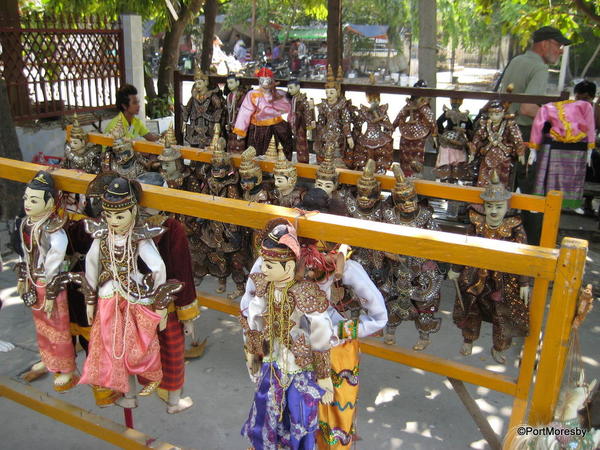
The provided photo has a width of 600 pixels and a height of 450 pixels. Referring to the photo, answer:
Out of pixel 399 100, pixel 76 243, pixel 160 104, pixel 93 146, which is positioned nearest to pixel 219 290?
pixel 93 146

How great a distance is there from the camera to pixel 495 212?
3.04 m

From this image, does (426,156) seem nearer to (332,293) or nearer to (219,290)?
(219,290)

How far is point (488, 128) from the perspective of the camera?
4379 mm

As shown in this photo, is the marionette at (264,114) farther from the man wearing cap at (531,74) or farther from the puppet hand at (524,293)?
the puppet hand at (524,293)

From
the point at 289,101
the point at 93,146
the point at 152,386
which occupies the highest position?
the point at 289,101

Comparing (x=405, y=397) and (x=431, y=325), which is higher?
(x=431, y=325)

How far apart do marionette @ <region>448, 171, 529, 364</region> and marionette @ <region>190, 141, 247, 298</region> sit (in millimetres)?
1464

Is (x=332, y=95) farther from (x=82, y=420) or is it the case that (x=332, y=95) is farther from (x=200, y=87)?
(x=82, y=420)

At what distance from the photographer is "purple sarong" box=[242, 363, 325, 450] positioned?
7.39ft

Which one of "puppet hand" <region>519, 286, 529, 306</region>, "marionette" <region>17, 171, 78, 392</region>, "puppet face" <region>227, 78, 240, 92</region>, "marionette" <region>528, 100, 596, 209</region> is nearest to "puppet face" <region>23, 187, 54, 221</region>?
"marionette" <region>17, 171, 78, 392</region>

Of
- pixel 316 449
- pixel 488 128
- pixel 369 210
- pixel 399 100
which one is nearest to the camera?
pixel 316 449

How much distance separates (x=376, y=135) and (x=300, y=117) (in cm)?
74

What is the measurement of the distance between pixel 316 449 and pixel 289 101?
341cm

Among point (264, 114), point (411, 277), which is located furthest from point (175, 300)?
point (264, 114)
